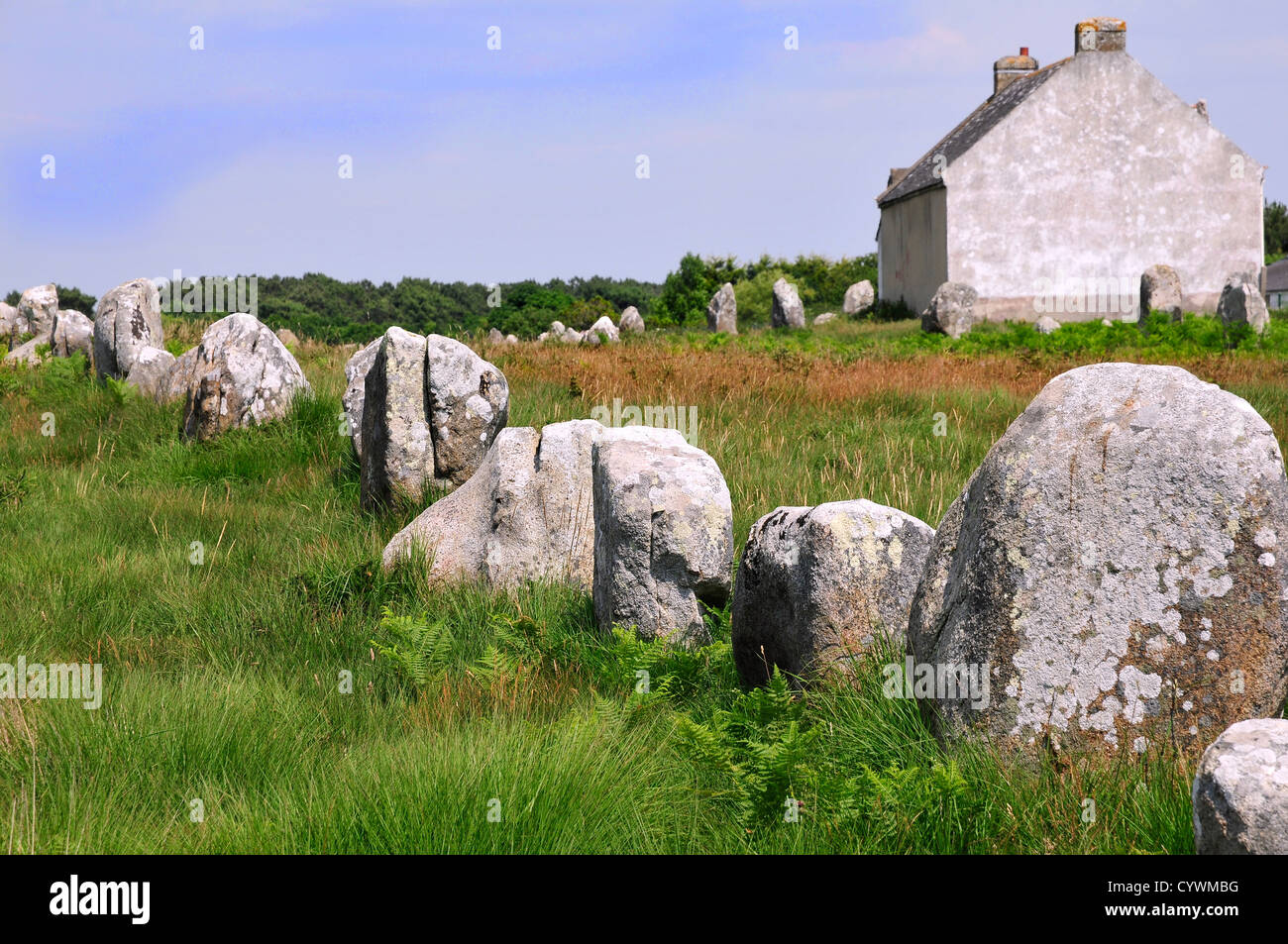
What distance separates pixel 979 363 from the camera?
1485cm

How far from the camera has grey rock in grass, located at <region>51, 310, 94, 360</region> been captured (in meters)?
17.1

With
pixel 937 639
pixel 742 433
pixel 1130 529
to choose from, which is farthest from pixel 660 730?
pixel 742 433

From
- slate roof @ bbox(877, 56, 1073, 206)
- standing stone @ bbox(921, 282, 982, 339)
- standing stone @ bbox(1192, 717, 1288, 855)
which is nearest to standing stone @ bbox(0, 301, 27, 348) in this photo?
standing stone @ bbox(921, 282, 982, 339)

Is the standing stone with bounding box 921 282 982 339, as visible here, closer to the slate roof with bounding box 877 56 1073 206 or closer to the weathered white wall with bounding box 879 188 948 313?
the weathered white wall with bounding box 879 188 948 313

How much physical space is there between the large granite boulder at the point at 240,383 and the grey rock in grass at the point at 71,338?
7.95 metres

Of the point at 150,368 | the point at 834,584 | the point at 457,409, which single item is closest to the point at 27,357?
the point at 150,368

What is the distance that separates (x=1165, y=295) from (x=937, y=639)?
97.8 ft

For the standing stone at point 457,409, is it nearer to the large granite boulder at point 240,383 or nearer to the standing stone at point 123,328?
the large granite boulder at point 240,383

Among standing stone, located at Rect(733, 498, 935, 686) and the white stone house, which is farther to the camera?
the white stone house

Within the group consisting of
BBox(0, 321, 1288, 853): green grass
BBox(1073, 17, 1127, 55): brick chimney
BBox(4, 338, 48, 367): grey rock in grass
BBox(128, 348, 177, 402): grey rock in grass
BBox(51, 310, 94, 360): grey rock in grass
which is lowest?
BBox(0, 321, 1288, 853): green grass

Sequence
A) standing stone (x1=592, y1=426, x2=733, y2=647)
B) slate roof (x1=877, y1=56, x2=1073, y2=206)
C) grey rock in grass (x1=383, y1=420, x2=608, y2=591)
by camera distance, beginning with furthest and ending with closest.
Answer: slate roof (x1=877, y1=56, x2=1073, y2=206)
grey rock in grass (x1=383, y1=420, x2=608, y2=591)
standing stone (x1=592, y1=426, x2=733, y2=647)

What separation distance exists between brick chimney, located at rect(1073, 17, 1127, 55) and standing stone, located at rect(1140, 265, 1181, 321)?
7.62 metres

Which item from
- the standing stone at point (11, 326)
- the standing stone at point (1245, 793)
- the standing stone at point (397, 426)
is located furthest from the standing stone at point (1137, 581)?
the standing stone at point (11, 326)

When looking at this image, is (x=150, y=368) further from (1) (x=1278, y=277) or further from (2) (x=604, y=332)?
(1) (x=1278, y=277)
